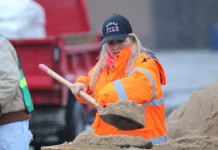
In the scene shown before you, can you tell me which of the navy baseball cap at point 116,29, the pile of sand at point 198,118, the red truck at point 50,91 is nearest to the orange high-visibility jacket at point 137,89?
the navy baseball cap at point 116,29

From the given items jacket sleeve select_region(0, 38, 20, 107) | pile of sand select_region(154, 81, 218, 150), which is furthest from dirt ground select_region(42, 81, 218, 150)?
jacket sleeve select_region(0, 38, 20, 107)

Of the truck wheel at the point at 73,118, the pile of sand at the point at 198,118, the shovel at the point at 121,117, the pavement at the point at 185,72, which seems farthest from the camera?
the pavement at the point at 185,72

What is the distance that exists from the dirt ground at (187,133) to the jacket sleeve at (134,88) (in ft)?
1.15

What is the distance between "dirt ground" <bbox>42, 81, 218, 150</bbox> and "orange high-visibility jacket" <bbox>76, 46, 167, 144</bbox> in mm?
209

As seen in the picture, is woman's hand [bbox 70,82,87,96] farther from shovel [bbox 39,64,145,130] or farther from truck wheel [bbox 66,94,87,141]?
truck wheel [bbox 66,94,87,141]

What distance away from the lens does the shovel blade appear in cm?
563

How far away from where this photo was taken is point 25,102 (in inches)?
265

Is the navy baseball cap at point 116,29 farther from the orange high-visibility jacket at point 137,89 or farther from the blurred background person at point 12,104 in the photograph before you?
the blurred background person at point 12,104

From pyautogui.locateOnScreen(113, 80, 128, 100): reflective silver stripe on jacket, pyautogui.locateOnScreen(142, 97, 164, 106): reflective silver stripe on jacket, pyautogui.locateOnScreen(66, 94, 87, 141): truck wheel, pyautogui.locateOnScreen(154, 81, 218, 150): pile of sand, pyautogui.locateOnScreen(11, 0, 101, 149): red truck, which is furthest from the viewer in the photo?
pyautogui.locateOnScreen(66, 94, 87, 141): truck wheel

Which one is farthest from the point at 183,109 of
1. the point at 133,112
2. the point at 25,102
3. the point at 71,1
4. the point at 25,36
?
the point at 71,1

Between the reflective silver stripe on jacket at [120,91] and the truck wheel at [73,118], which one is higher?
the reflective silver stripe on jacket at [120,91]

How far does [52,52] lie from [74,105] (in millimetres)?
867

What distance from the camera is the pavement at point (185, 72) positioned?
18.2 meters

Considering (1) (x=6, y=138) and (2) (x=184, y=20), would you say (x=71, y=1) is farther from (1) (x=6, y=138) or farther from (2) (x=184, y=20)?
(2) (x=184, y=20)
